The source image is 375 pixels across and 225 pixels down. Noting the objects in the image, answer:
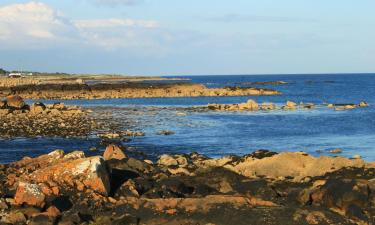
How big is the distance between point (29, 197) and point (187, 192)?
4832mm

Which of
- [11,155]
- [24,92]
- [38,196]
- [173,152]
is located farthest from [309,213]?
[24,92]

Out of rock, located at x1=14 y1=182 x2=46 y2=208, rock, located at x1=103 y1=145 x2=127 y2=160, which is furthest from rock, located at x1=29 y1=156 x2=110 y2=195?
rock, located at x1=103 y1=145 x2=127 y2=160

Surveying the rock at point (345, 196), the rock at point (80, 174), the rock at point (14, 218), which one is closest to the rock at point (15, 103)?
the rock at point (80, 174)

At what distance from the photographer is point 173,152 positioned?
32.5 meters

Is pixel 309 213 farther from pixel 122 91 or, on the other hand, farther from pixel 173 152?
pixel 122 91

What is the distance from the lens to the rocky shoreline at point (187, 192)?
1548 cm

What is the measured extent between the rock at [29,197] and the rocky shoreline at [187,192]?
3 cm

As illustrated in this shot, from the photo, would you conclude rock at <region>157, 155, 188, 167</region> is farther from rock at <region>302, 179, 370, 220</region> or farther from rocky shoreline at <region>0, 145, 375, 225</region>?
rock at <region>302, 179, 370, 220</region>

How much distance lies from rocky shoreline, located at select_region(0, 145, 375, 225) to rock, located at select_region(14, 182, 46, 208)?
3 cm

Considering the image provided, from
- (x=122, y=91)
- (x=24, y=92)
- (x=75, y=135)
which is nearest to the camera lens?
(x=75, y=135)

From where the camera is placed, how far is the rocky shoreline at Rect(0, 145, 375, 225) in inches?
609

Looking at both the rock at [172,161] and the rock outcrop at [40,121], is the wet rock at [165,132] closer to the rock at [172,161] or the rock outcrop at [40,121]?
the rock outcrop at [40,121]

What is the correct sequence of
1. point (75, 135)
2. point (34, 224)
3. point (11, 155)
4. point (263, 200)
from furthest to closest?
point (75, 135) → point (11, 155) → point (263, 200) → point (34, 224)

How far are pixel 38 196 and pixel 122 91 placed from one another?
92.9m
